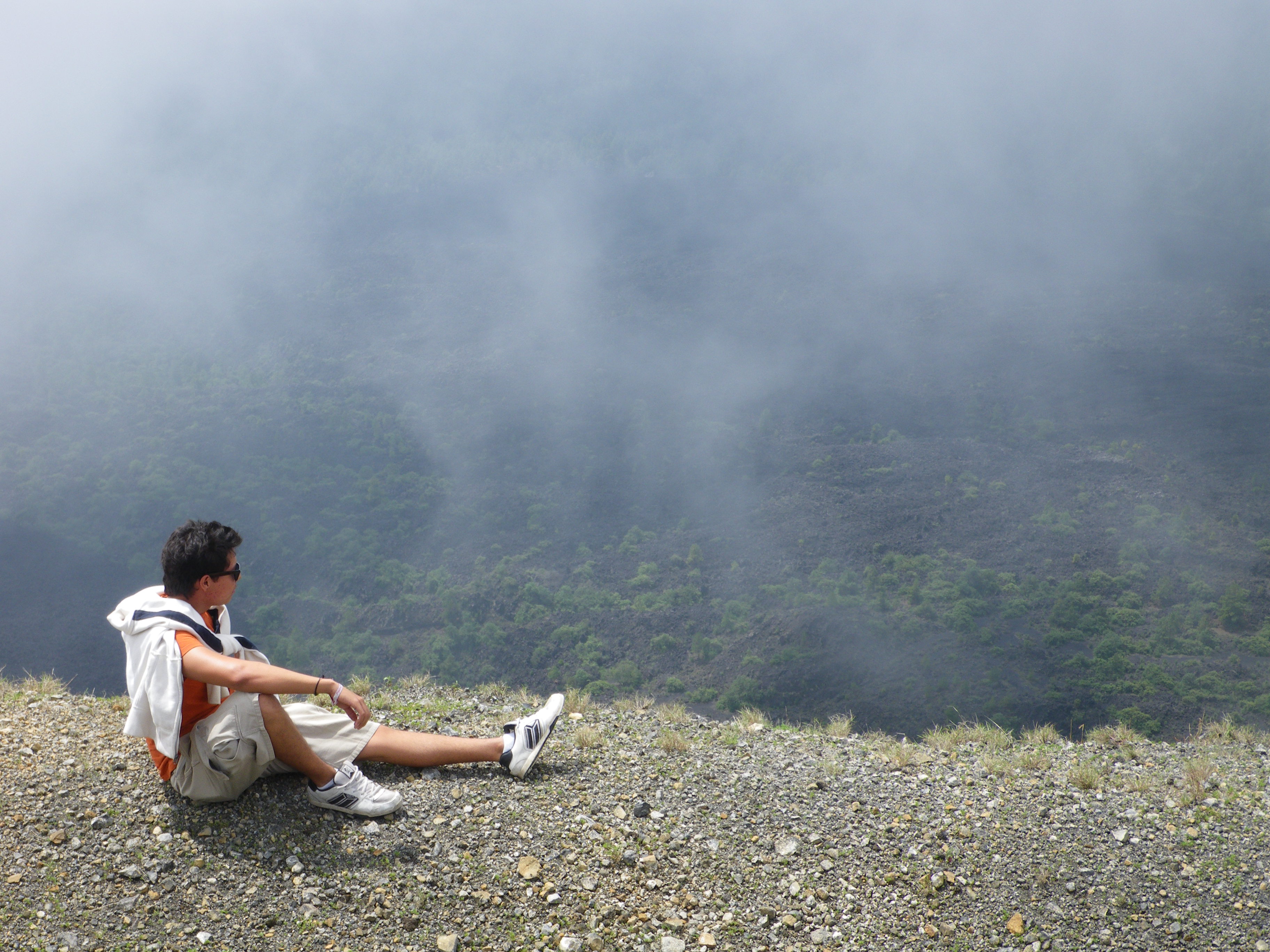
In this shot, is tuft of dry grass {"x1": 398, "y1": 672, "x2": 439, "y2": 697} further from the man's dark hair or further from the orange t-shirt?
the man's dark hair

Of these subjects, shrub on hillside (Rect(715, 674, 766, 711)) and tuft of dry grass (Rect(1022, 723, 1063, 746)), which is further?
shrub on hillside (Rect(715, 674, 766, 711))

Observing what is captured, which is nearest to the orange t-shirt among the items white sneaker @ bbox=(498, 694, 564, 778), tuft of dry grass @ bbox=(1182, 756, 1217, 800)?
white sneaker @ bbox=(498, 694, 564, 778)

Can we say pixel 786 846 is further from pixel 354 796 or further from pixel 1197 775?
pixel 1197 775

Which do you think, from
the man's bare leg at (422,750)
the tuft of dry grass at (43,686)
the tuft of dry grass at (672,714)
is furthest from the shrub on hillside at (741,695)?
the man's bare leg at (422,750)

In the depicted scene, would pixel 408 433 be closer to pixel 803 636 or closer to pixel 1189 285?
pixel 803 636

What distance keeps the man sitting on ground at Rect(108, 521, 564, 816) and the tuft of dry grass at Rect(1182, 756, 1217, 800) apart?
4.83m

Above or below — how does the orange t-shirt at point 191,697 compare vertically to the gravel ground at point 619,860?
above

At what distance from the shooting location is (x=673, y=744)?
225 inches

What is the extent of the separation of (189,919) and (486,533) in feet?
216

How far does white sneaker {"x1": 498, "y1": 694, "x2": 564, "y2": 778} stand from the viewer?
477 cm

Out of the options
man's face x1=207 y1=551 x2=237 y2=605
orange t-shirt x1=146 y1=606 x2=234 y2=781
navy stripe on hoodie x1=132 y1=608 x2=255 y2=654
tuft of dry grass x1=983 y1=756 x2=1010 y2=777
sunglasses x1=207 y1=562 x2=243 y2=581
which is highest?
sunglasses x1=207 y1=562 x2=243 y2=581

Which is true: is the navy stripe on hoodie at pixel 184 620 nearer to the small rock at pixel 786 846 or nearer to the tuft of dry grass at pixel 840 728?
the small rock at pixel 786 846

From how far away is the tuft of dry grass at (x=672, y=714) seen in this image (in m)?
6.89

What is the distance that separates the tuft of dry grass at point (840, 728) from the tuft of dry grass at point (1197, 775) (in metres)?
2.30
